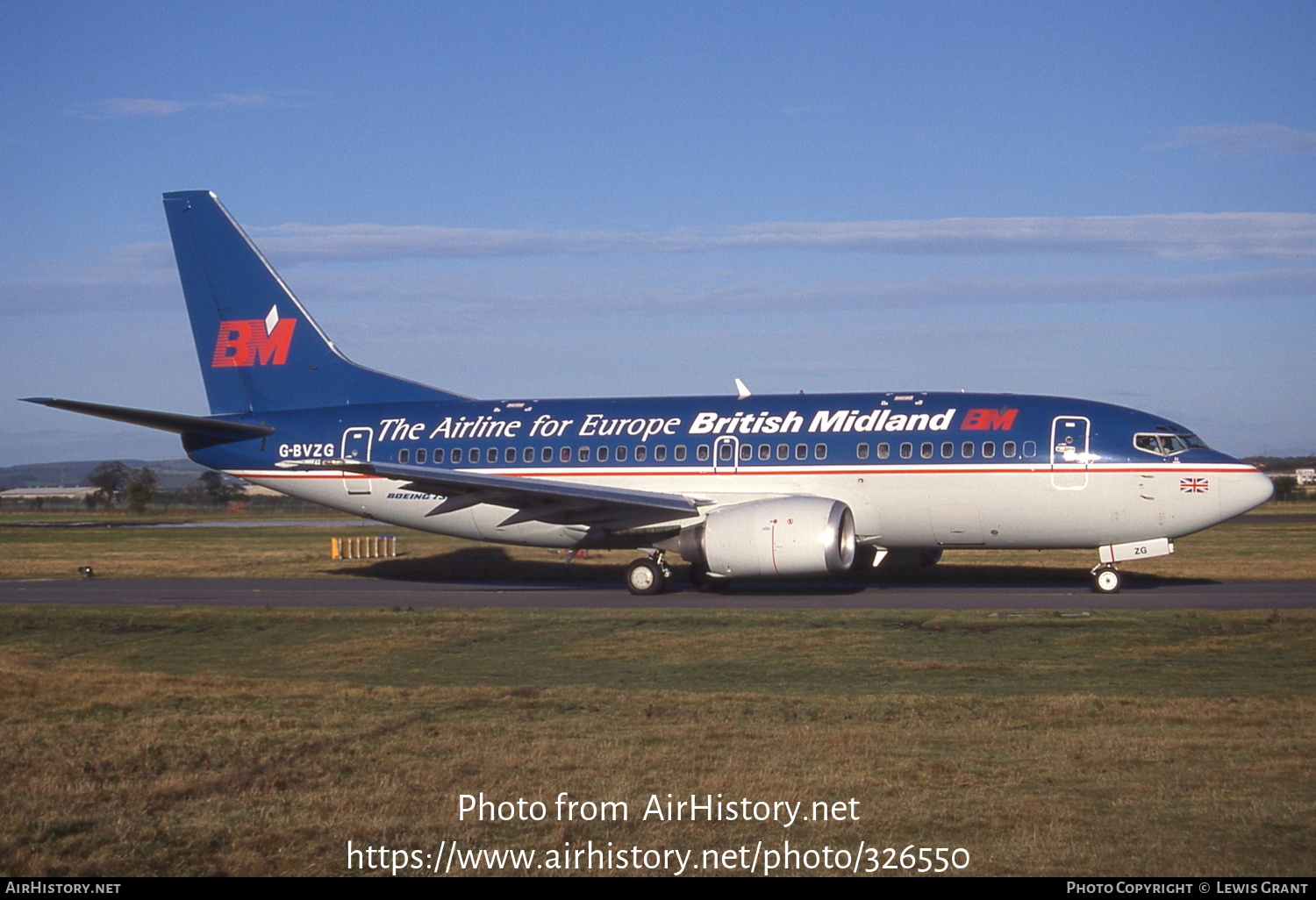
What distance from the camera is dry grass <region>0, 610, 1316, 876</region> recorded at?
7918mm

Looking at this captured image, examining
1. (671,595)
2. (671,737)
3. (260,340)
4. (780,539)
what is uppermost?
(260,340)

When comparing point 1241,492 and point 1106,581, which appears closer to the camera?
point 1241,492

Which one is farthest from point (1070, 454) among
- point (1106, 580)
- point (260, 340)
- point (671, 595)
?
point (260, 340)

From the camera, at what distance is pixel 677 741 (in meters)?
11.0

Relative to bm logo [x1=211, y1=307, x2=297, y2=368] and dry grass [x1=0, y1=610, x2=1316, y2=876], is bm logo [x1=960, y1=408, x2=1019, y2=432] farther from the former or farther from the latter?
bm logo [x1=211, y1=307, x2=297, y2=368]

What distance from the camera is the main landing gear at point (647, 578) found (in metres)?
27.1

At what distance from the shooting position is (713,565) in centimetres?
2519

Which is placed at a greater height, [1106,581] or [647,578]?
[1106,581]

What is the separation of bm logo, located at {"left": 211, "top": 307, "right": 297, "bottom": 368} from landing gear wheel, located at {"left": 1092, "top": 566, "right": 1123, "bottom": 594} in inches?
789

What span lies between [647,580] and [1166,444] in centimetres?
1096

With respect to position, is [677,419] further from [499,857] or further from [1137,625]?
[499,857]

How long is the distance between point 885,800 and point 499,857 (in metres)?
2.81

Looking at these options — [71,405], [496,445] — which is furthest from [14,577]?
[496,445]

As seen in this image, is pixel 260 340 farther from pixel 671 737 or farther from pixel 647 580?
pixel 671 737
